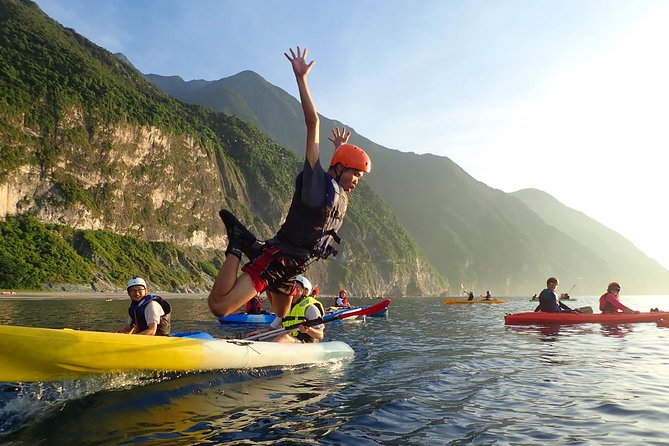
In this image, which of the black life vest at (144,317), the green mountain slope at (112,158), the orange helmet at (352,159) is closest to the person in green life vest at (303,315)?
the black life vest at (144,317)

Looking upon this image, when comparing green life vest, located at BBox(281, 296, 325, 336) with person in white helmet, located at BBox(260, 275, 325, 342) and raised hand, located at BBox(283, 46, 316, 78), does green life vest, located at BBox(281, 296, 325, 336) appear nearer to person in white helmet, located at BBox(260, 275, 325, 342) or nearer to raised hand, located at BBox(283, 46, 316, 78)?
person in white helmet, located at BBox(260, 275, 325, 342)

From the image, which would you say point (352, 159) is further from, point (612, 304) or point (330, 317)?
point (612, 304)

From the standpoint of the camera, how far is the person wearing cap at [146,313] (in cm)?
840

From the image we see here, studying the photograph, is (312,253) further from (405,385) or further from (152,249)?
(152,249)

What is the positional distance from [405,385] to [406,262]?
13242cm

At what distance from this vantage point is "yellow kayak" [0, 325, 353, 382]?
520cm

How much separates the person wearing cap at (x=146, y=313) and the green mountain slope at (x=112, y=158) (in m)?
52.1

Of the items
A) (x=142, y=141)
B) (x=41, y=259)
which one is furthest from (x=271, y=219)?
(x=41, y=259)

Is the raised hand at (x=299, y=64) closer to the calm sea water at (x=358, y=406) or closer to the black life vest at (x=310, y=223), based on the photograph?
the black life vest at (x=310, y=223)

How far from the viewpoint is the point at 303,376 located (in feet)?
27.0

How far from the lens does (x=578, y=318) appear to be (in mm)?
19234

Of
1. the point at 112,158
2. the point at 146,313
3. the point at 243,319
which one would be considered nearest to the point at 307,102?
the point at 146,313

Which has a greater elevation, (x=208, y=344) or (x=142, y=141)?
(x=142, y=141)

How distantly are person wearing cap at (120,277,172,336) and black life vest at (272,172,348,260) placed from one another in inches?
158
